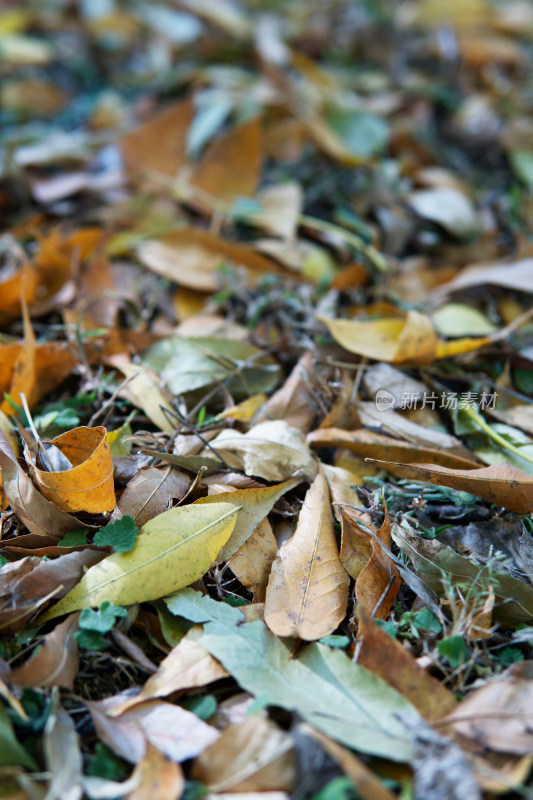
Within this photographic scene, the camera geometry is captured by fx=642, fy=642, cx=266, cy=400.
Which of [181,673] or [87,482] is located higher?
[87,482]

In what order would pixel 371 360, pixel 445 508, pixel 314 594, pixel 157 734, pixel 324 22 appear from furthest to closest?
pixel 324 22 → pixel 371 360 → pixel 445 508 → pixel 314 594 → pixel 157 734

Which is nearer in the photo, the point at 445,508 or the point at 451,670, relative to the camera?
the point at 451,670

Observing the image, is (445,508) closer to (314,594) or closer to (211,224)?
(314,594)

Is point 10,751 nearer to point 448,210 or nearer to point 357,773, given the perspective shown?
point 357,773

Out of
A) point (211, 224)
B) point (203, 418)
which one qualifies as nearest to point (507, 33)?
point (211, 224)

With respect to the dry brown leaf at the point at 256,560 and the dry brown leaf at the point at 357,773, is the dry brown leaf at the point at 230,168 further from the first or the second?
the dry brown leaf at the point at 357,773

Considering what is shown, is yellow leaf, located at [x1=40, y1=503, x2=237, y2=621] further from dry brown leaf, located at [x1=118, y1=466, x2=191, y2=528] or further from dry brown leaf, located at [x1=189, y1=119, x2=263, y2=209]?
dry brown leaf, located at [x1=189, y1=119, x2=263, y2=209]

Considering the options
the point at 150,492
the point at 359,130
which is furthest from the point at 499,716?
the point at 359,130
